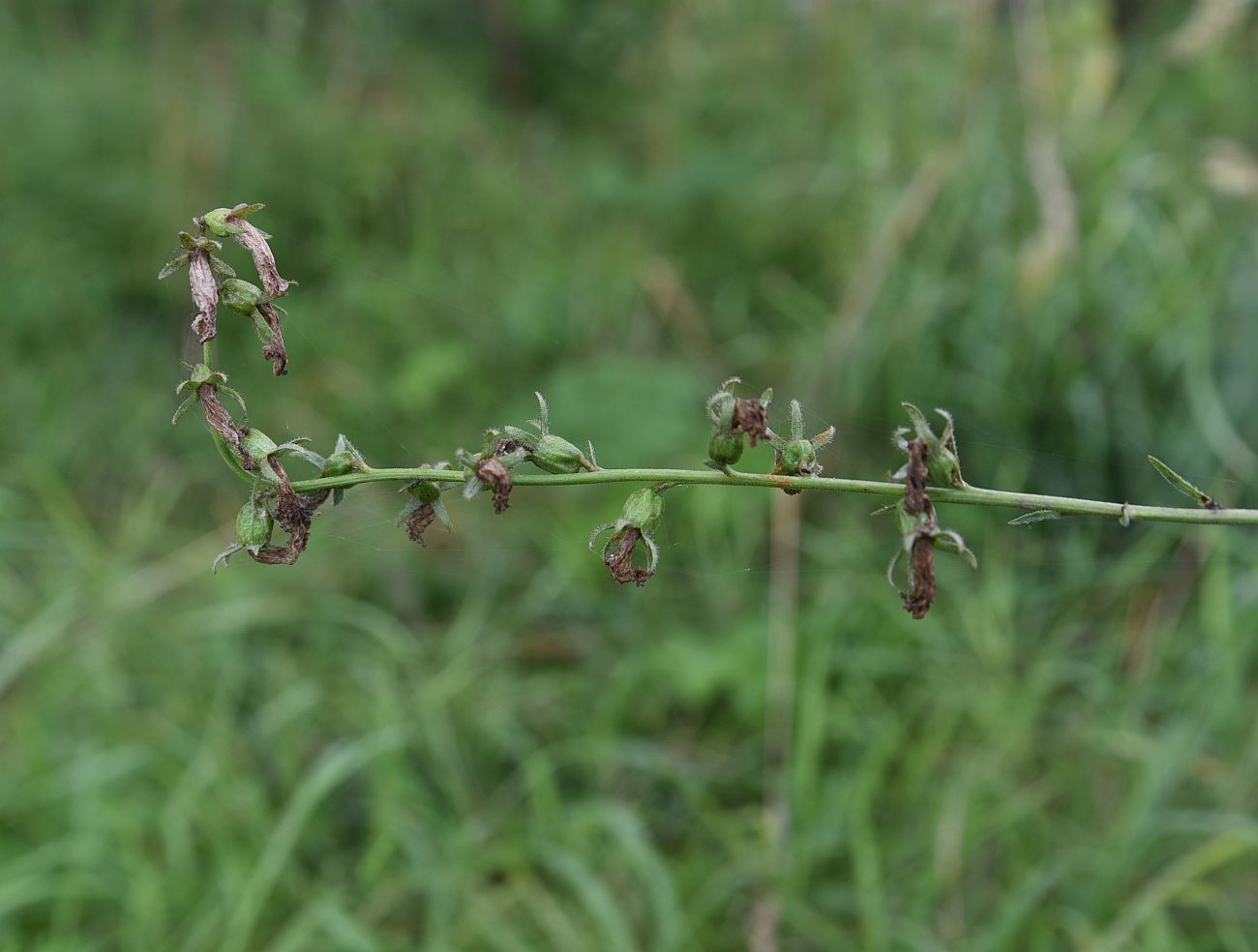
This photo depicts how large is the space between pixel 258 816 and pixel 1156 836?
2.04 metres

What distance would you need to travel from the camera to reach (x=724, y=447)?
2.43ft

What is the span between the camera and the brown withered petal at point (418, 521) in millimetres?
781

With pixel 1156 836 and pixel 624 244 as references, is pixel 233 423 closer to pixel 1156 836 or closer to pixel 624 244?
pixel 1156 836

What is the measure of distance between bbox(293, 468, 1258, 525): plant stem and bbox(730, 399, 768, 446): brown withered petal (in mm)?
31

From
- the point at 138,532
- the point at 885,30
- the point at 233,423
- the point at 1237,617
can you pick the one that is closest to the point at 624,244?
the point at 885,30

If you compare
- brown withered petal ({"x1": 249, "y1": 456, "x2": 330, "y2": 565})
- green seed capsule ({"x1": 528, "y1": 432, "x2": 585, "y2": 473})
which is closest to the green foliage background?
brown withered petal ({"x1": 249, "y1": 456, "x2": 330, "y2": 565})

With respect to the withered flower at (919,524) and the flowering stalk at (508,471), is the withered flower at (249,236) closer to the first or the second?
the flowering stalk at (508,471)

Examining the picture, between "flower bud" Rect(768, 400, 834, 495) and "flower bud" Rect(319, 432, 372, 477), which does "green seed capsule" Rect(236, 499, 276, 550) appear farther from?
"flower bud" Rect(768, 400, 834, 495)

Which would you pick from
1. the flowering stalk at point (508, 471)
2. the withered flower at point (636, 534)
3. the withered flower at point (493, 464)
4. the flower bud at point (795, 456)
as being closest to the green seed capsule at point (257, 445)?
the flowering stalk at point (508, 471)

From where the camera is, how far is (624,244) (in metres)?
4.51

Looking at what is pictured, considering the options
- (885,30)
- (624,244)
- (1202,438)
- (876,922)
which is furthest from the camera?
(885,30)

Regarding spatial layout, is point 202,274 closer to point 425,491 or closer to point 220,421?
point 220,421

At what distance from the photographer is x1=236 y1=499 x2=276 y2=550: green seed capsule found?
727 millimetres

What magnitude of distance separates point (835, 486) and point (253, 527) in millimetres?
360
